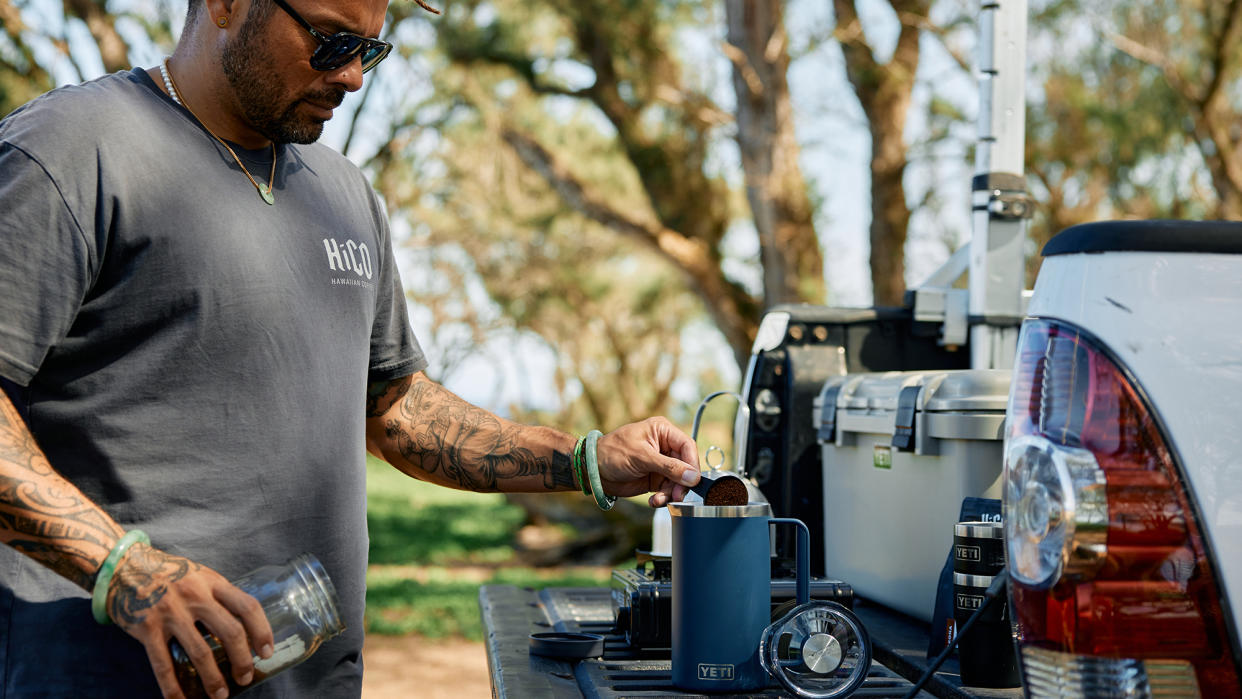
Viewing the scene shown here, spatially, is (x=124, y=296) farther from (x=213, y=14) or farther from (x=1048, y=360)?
(x=1048, y=360)

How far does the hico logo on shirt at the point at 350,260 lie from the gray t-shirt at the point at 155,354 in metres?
0.03

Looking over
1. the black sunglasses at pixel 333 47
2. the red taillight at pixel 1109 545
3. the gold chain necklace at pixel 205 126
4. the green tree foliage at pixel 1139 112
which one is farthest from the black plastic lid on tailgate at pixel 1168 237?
the green tree foliage at pixel 1139 112

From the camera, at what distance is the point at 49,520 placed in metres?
1.56

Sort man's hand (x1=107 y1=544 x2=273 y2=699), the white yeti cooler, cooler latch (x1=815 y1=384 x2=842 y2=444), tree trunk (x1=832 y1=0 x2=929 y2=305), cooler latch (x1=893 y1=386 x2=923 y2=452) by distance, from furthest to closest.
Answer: tree trunk (x1=832 y1=0 x2=929 y2=305), cooler latch (x1=815 y1=384 x2=842 y2=444), cooler latch (x1=893 y1=386 x2=923 y2=452), the white yeti cooler, man's hand (x1=107 y1=544 x2=273 y2=699)

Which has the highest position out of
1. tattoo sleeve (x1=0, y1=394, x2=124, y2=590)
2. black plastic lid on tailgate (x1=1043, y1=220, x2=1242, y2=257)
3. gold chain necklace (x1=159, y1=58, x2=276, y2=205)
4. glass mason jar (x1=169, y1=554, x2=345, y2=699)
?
gold chain necklace (x1=159, y1=58, x2=276, y2=205)

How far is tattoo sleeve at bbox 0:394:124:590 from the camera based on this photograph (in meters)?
1.56

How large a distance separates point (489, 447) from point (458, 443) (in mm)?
70

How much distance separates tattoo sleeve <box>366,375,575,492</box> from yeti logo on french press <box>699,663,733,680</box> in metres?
0.56

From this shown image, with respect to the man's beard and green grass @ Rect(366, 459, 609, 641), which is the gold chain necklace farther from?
green grass @ Rect(366, 459, 609, 641)

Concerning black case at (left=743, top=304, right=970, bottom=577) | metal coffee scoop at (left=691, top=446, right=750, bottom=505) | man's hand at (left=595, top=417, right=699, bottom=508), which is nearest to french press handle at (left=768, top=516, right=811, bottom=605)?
metal coffee scoop at (left=691, top=446, right=750, bottom=505)

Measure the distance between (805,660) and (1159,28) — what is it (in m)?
11.5

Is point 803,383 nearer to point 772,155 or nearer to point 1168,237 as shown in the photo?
point 1168,237

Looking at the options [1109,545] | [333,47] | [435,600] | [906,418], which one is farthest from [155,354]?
[435,600]

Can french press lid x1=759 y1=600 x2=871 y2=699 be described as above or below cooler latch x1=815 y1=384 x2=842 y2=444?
below
